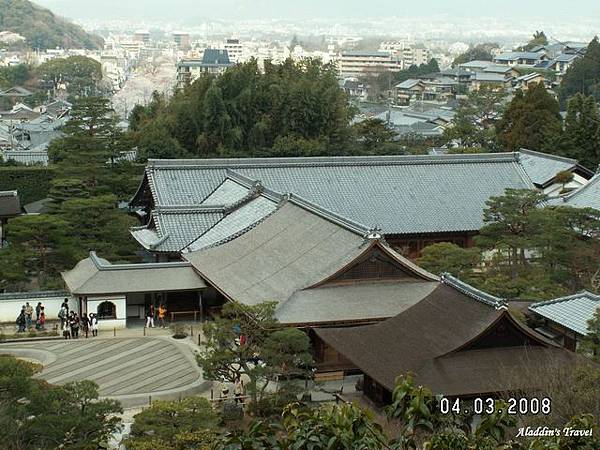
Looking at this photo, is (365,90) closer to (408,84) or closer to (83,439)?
(408,84)

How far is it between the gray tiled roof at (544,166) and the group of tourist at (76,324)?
56.7 ft

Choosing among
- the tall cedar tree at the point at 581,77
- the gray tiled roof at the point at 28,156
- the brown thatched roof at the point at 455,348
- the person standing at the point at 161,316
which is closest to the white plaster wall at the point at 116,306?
the person standing at the point at 161,316

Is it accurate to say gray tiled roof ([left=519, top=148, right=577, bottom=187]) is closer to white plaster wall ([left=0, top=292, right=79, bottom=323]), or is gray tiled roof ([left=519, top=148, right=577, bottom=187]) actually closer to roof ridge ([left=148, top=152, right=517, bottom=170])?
roof ridge ([left=148, top=152, right=517, bottom=170])

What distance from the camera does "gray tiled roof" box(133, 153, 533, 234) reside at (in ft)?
99.7

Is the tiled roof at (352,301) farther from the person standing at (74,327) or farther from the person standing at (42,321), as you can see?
the person standing at (42,321)

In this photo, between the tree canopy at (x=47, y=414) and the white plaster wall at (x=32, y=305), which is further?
the white plaster wall at (x=32, y=305)

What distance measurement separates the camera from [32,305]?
24203 millimetres

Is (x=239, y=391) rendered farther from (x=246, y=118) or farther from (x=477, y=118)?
(x=477, y=118)

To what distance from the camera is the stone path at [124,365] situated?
1923 cm

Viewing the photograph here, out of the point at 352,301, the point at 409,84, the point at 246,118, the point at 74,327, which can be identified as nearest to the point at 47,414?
the point at 352,301

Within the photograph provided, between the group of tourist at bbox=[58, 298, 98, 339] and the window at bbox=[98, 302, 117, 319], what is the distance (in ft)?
1.05

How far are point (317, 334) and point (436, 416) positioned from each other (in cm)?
1077

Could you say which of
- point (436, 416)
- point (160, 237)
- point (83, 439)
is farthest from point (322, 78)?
point (436, 416)

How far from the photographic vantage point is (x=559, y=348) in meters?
17.1
